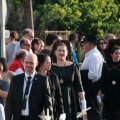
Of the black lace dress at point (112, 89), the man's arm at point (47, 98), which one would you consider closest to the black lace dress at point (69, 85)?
the black lace dress at point (112, 89)

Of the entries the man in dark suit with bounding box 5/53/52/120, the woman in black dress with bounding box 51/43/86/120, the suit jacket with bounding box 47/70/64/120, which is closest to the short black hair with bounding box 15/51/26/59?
the woman in black dress with bounding box 51/43/86/120

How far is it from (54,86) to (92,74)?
322cm

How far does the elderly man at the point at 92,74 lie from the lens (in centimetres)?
1420

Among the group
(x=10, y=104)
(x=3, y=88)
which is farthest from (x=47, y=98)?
(x=3, y=88)

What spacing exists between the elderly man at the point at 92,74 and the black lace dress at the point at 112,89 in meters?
0.81

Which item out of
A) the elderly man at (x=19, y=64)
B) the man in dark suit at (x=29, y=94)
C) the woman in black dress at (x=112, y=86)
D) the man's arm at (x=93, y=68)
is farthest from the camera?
the man's arm at (x=93, y=68)

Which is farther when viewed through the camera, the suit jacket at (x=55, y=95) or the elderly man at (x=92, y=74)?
the elderly man at (x=92, y=74)

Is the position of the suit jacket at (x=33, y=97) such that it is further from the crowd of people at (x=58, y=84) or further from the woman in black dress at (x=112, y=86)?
the woman in black dress at (x=112, y=86)

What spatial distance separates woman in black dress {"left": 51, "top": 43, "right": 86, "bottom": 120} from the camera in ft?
39.5

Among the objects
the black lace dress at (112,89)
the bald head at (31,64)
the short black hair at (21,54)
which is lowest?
the black lace dress at (112,89)

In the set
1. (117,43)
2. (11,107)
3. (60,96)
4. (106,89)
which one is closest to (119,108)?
(106,89)

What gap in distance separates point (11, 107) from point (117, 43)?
4339mm

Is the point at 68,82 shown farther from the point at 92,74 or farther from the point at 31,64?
the point at 92,74

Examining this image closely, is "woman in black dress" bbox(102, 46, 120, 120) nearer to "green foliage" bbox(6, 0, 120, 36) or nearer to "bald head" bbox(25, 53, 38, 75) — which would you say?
"bald head" bbox(25, 53, 38, 75)
